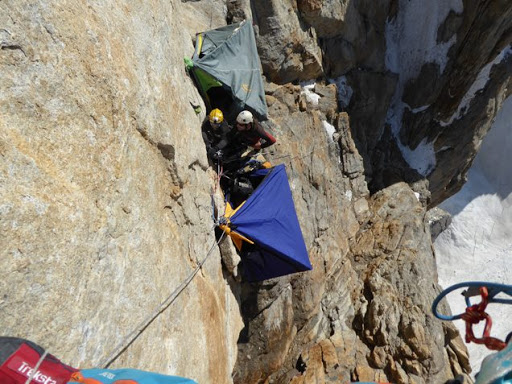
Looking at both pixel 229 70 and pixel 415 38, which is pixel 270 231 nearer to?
pixel 229 70

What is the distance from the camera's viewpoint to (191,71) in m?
7.30

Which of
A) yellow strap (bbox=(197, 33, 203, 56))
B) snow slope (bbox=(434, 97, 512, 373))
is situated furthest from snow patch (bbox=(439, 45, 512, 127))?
yellow strap (bbox=(197, 33, 203, 56))

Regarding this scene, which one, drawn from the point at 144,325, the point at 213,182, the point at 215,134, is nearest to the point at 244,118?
the point at 215,134

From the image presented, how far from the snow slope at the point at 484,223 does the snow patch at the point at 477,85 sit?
8.74 metres

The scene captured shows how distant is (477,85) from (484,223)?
10474 mm

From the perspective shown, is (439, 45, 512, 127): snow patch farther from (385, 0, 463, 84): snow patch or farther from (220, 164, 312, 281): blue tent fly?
(220, 164, 312, 281): blue tent fly

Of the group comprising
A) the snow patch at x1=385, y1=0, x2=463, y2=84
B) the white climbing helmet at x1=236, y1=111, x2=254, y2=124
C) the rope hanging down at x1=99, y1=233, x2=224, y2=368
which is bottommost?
the rope hanging down at x1=99, y1=233, x2=224, y2=368

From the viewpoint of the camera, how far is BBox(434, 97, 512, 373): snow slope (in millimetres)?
21250

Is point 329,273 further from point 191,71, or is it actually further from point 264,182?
point 191,71

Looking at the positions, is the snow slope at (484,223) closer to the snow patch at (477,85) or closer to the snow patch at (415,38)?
the snow patch at (477,85)

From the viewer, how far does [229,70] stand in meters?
8.23

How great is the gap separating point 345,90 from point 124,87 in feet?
37.0

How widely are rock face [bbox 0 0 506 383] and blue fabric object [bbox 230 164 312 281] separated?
1.66 feet

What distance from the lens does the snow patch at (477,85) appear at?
1525cm
